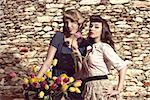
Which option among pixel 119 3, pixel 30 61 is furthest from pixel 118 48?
pixel 30 61

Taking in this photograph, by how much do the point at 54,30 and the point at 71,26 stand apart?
4383 mm

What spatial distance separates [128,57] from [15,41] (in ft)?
7.01

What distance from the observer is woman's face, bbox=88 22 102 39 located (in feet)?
13.6

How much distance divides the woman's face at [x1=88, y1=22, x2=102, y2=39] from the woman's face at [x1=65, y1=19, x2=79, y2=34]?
0.15 m

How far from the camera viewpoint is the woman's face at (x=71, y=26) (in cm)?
409

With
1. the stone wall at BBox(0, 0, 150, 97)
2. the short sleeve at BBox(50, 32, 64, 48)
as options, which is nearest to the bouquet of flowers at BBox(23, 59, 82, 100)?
the short sleeve at BBox(50, 32, 64, 48)

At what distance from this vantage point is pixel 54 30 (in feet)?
27.8

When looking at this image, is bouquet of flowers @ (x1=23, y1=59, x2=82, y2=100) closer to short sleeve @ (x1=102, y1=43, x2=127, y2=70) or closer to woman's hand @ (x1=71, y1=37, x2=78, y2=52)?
woman's hand @ (x1=71, y1=37, x2=78, y2=52)

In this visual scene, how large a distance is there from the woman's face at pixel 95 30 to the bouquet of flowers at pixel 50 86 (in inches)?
16.7

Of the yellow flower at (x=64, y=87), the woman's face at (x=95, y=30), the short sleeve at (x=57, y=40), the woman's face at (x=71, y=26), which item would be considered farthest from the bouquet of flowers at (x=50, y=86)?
the woman's face at (x=95, y=30)

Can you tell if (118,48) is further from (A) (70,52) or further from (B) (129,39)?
(A) (70,52)

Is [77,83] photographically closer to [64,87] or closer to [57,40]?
[64,87]

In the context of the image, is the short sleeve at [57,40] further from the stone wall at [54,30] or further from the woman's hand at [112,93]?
the stone wall at [54,30]

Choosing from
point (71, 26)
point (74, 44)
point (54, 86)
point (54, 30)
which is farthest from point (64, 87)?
A: point (54, 30)
